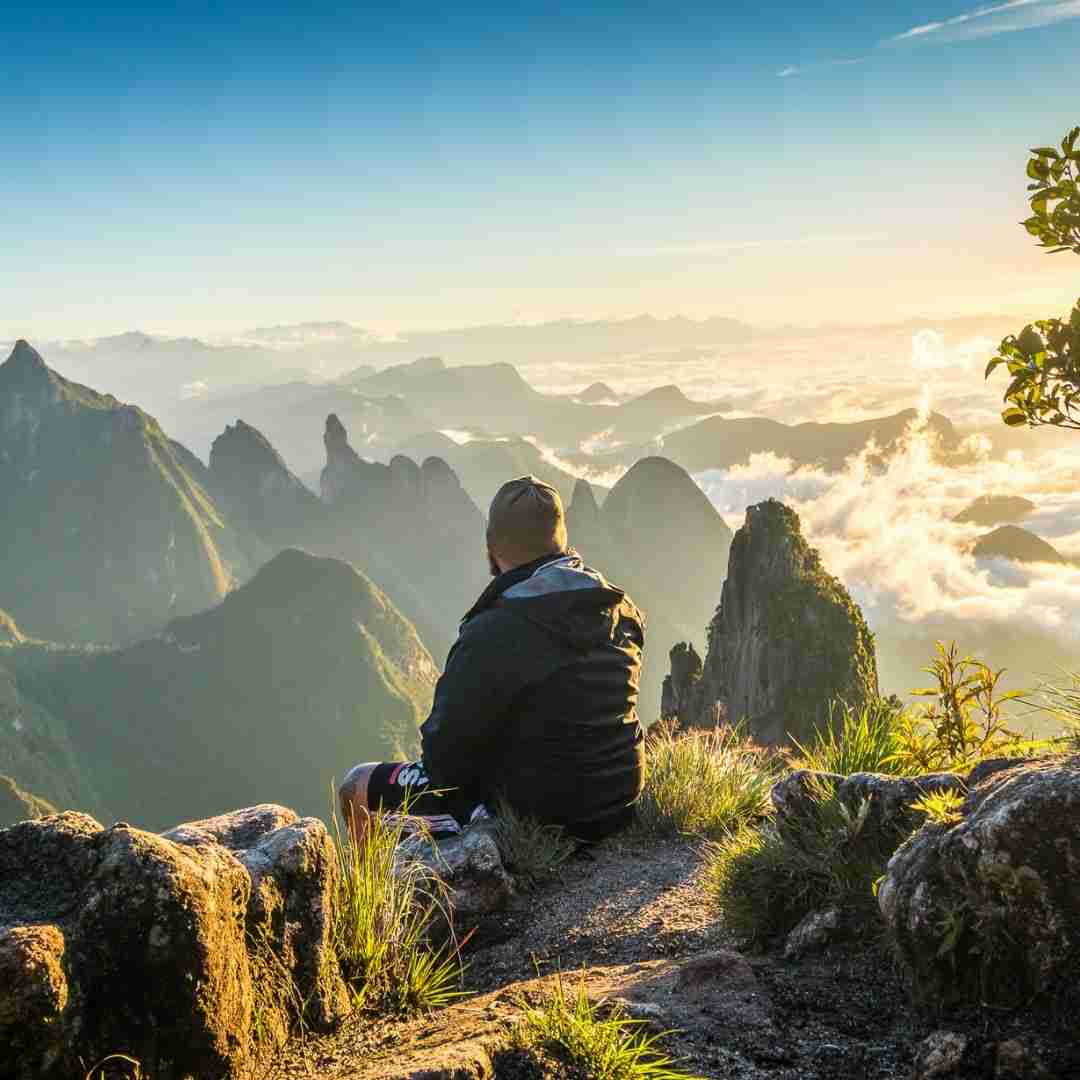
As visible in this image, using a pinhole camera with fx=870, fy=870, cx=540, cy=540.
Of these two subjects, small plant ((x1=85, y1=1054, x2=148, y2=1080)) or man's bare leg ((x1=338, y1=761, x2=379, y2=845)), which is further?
man's bare leg ((x1=338, y1=761, x2=379, y2=845))

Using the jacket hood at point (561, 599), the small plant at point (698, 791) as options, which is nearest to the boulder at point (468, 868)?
the jacket hood at point (561, 599)

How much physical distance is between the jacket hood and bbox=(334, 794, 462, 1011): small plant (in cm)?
142

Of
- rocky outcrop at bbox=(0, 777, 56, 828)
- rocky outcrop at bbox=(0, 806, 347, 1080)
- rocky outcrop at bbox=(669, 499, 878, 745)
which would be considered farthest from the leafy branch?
rocky outcrop at bbox=(0, 777, 56, 828)

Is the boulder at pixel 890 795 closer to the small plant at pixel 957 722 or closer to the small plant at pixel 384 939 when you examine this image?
the small plant at pixel 957 722

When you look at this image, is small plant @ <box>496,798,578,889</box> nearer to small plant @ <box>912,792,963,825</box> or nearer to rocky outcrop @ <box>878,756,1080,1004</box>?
small plant @ <box>912,792,963,825</box>

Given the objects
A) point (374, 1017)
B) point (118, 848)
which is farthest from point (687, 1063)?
point (118, 848)

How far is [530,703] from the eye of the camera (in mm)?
5094

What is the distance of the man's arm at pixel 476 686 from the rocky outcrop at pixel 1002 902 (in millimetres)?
2363

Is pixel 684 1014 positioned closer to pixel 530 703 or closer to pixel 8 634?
pixel 530 703

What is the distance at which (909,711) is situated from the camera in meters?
6.01

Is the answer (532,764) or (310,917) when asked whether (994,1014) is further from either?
(532,764)

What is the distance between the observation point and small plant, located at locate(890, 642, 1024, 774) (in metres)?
4.87

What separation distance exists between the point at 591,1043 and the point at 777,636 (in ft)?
221

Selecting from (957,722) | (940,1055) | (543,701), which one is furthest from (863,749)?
(940,1055)
